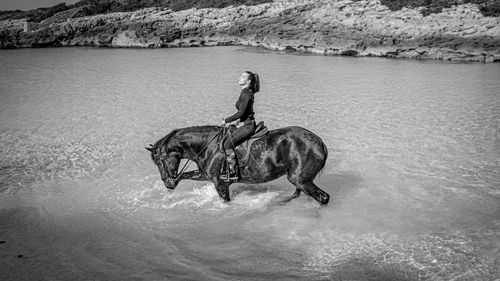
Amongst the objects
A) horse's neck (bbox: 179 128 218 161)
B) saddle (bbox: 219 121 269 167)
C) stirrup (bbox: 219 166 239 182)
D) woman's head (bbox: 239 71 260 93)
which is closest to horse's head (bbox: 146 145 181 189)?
horse's neck (bbox: 179 128 218 161)

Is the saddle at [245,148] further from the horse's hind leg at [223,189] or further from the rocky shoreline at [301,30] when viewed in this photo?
the rocky shoreline at [301,30]

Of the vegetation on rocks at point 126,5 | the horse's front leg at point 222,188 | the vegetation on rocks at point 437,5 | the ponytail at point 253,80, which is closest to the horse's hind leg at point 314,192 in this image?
the horse's front leg at point 222,188

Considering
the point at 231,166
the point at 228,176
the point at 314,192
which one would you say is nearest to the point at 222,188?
the point at 228,176

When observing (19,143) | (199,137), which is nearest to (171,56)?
(19,143)

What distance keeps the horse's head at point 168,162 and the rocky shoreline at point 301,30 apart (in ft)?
69.6

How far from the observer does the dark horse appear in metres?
5.78

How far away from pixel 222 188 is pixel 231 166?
0.47 meters

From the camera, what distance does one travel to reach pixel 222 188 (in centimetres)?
614

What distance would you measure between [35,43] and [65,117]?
30471 mm

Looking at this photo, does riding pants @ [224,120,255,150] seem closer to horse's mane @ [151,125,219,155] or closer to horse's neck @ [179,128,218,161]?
horse's neck @ [179,128,218,161]

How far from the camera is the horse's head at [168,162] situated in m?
5.93

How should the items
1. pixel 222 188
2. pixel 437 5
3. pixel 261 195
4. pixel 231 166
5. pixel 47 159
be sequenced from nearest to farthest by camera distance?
1. pixel 231 166
2. pixel 222 188
3. pixel 261 195
4. pixel 47 159
5. pixel 437 5

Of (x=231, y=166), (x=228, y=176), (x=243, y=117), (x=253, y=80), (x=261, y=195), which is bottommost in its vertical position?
(x=261, y=195)

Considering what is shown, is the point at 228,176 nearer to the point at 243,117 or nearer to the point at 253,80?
the point at 243,117
